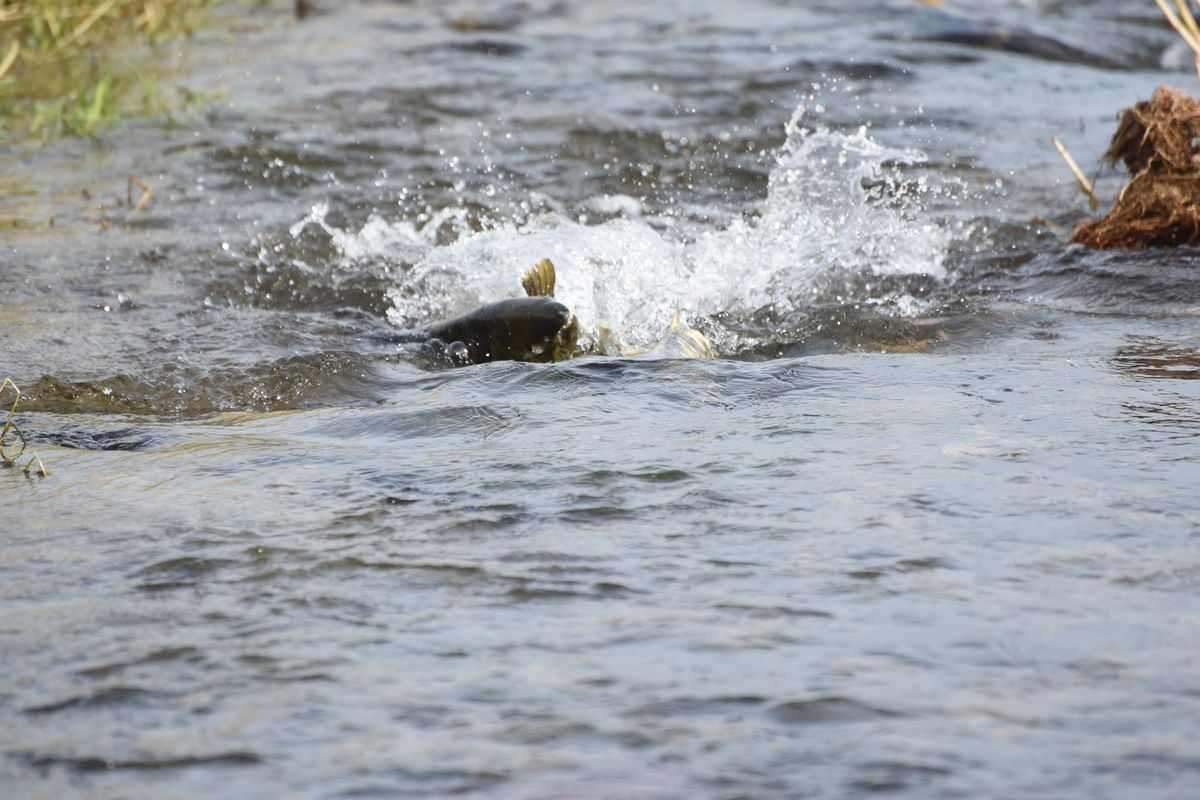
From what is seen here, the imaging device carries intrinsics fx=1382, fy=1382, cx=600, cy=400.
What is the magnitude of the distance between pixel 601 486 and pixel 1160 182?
350cm

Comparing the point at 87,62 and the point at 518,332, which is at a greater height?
the point at 87,62

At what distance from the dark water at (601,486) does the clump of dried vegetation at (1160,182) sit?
0.20m

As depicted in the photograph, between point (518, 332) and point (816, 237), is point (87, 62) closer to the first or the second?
point (816, 237)

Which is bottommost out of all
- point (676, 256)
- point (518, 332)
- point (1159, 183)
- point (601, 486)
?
point (601, 486)

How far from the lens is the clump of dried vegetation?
214 inches

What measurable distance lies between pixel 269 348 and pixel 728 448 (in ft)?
6.56

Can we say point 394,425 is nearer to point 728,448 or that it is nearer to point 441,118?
point 728,448

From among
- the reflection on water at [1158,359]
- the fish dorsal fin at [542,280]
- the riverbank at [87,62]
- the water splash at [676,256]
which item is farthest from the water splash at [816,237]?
the riverbank at [87,62]

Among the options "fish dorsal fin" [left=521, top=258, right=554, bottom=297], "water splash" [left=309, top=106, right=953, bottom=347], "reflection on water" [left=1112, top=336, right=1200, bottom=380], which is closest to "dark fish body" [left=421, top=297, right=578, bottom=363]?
"fish dorsal fin" [left=521, top=258, right=554, bottom=297]

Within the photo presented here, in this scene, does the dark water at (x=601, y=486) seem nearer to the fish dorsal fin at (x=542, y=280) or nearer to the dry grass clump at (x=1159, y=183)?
the dry grass clump at (x=1159, y=183)

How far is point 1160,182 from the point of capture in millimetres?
5535

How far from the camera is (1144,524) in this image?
9.03 ft

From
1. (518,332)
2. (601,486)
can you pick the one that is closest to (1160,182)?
(518,332)

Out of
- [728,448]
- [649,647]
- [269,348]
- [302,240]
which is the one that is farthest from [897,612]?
[302,240]
